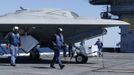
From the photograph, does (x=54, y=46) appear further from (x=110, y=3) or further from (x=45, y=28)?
(x=110, y=3)

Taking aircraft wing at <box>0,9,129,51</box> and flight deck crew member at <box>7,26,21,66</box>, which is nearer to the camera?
flight deck crew member at <box>7,26,21,66</box>

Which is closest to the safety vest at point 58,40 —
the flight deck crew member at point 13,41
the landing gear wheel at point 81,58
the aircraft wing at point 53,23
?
the flight deck crew member at point 13,41

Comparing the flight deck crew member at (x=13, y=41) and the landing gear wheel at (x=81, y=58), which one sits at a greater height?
the flight deck crew member at (x=13, y=41)

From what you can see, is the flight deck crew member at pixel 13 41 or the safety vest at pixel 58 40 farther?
the flight deck crew member at pixel 13 41

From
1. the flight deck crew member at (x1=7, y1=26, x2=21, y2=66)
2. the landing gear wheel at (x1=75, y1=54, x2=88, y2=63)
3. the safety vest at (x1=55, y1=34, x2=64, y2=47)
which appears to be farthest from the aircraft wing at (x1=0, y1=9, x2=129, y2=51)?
the safety vest at (x1=55, y1=34, x2=64, y2=47)

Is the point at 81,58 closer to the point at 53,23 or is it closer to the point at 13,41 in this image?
the point at 53,23

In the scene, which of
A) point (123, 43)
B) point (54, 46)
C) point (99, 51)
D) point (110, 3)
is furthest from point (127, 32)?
point (54, 46)

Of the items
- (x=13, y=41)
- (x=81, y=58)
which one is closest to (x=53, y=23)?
(x=13, y=41)

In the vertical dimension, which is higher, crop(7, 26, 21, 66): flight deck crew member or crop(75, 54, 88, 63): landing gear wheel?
crop(7, 26, 21, 66): flight deck crew member

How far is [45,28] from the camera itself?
2286 centimetres

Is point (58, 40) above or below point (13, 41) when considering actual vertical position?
above

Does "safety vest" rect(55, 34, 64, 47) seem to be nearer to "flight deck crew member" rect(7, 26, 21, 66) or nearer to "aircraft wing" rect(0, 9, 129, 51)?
"flight deck crew member" rect(7, 26, 21, 66)

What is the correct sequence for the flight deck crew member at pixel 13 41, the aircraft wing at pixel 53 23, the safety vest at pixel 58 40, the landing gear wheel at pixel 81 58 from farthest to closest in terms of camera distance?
the landing gear wheel at pixel 81 58 → the aircraft wing at pixel 53 23 → the flight deck crew member at pixel 13 41 → the safety vest at pixel 58 40

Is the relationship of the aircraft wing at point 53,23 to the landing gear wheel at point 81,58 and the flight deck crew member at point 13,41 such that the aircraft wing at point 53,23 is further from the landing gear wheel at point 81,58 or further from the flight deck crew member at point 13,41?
the flight deck crew member at point 13,41
